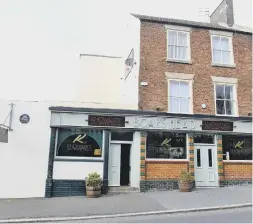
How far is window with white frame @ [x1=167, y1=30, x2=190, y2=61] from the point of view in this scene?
49.9ft

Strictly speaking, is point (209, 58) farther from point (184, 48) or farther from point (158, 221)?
point (158, 221)

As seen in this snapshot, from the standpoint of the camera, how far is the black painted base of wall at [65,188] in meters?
12.5

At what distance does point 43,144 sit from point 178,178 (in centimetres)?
703

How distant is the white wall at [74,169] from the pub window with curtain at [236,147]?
22.9ft

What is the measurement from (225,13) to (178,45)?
15.9ft

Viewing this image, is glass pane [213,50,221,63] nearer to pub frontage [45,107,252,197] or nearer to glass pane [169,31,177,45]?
glass pane [169,31,177,45]

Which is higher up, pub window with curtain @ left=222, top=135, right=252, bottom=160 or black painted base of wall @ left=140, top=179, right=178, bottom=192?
pub window with curtain @ left=222, top=135, right=252, bottom=160

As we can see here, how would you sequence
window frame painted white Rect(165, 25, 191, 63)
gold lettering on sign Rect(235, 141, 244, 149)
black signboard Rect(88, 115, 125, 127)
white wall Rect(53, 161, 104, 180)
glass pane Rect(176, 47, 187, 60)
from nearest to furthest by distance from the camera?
white wall Rect(53, 161, 104, 180) → black signboard Rect(88, 115, 125, 127) → gold lettering on sign Rect(235, 141, 244, 149) → window frame painted white Rect(165, 25, 191, 63) → glass pane Rect(176, 47, 187, 60)

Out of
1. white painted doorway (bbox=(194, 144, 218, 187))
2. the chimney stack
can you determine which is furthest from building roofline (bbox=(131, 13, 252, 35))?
white painted doorway (bbox=(194, 144, 218, 187))

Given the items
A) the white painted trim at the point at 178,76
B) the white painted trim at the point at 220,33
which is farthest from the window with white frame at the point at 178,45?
the white painted trim at the point at 220,33

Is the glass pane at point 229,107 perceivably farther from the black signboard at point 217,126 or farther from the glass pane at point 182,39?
the glass pane at point 182,39

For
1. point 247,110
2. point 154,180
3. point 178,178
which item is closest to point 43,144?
point 154,180

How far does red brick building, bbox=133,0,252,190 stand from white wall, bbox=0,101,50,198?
4.93m

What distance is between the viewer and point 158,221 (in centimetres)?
831
